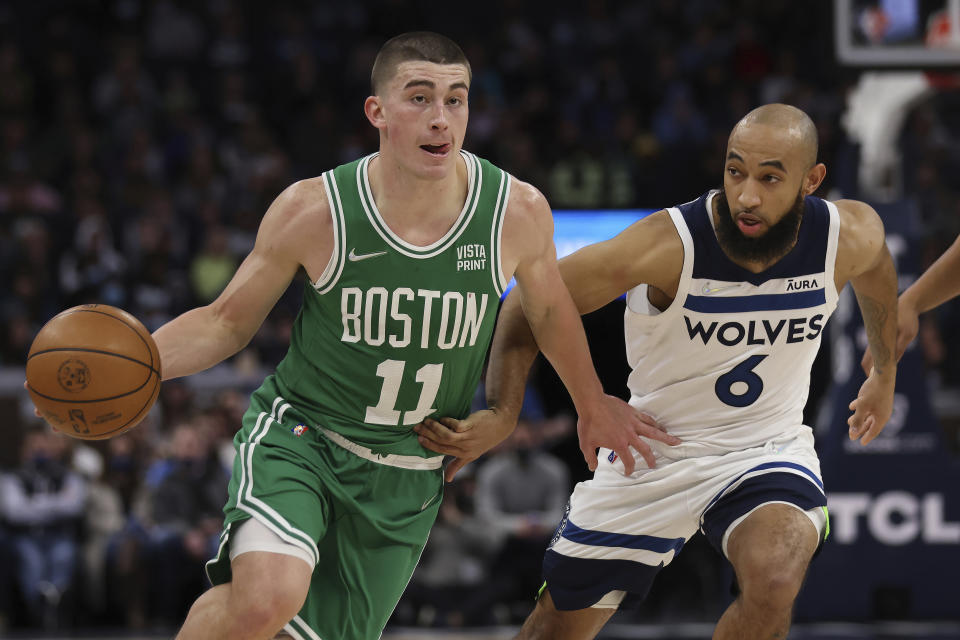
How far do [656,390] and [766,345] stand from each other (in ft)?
1.49

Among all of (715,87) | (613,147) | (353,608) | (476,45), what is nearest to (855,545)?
(353,608)

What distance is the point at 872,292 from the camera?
5066mm

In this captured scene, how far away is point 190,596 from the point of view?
396 inches

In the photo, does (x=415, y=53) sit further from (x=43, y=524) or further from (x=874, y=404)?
(x=43, y=524)

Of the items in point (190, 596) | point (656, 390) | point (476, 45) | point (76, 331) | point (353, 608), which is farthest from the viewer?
point (476, 45)

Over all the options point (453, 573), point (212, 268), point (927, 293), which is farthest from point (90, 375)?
point (212, 268)

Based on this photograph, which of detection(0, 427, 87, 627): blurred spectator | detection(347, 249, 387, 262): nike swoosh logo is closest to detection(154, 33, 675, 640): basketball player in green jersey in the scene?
detection(347, 249, 387, 262): nike swoosh logo

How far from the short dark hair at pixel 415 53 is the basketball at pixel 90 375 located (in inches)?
47.1

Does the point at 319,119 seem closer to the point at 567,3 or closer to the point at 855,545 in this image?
the point at 567,3

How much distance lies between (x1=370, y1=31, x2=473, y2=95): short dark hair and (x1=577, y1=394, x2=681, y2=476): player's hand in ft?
4.23

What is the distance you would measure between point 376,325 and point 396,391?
0.25 m

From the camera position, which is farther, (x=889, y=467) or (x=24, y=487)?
(x=24, y=487)

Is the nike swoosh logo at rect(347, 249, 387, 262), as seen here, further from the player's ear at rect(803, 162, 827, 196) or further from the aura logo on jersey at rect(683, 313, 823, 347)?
the player's ear at rect(803, 162, 827, 196)

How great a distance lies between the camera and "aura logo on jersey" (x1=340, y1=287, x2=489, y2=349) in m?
4.37
